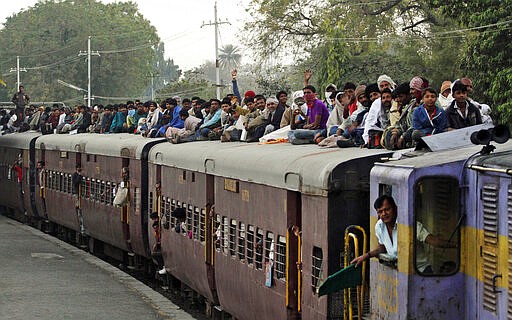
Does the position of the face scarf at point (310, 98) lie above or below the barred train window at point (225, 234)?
above

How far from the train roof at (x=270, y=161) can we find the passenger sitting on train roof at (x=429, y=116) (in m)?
0.41

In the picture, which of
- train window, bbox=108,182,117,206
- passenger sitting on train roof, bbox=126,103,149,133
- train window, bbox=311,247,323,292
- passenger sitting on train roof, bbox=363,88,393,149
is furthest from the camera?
passenger sitting on train roof, bbox=126,103,149,133

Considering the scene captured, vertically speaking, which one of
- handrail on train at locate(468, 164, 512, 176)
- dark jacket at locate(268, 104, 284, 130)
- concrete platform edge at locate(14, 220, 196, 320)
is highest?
dark jacket at locate(268, 104, 284, 130)

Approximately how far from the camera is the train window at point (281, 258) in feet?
41.7

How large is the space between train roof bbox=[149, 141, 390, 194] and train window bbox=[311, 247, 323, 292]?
59 centimetres

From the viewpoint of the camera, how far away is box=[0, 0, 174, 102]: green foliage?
118188mm

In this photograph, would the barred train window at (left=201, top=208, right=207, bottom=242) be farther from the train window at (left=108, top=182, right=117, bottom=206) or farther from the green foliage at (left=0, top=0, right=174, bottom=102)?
the green foliage at (left=0, top=0, right=174, bottom=102)

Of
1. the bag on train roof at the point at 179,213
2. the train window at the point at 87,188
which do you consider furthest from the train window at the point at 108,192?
the bag on train roof at the point at 179,213

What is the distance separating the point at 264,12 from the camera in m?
56.0

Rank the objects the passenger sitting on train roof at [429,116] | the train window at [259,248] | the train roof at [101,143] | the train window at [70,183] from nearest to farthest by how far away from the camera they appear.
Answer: the passenger sitting on train roof at [429,116]
the train window at [259,248]
the train roof at [101,143]
the train window at [70,183]

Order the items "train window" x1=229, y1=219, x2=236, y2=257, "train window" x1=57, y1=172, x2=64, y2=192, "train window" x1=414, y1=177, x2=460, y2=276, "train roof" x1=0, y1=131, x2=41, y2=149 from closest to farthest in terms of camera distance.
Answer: "train window" x1=414, y1=177, x2=460, y2=276
"train window" x1=229, y1=219, x2=236, y2=257
"train window" x1=57, y1=172, x2=64, y2=192
"train roof" x1=0, y1=131, x2=41, y2=149

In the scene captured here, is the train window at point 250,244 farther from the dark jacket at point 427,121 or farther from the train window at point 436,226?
the train window at point 436,226

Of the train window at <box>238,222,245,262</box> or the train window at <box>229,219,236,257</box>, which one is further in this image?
the train window at <box>229,219,236,257</box>

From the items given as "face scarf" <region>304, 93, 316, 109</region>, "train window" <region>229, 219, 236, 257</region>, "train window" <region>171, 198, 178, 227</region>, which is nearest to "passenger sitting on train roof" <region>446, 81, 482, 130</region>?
"face scarf" <region>304, 93, 316, 109</region>
